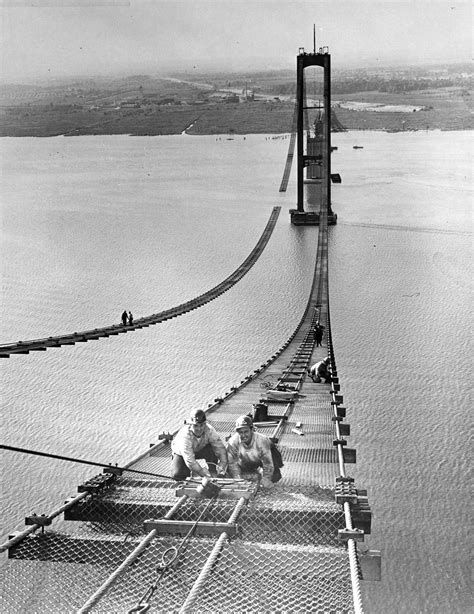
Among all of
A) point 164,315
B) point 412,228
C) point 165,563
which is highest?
point 165,563

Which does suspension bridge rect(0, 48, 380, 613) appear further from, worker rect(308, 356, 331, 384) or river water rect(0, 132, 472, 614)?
worker rect(308, 356, 331, 384)

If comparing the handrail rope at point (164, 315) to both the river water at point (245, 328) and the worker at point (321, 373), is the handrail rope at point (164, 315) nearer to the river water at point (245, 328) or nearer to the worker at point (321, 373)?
the river water at point (245, 328)

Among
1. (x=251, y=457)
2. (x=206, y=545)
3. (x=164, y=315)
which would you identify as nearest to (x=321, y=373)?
(x=164, y=315)

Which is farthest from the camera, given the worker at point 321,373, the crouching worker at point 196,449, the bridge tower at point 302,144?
the bridge tower at point 302,144

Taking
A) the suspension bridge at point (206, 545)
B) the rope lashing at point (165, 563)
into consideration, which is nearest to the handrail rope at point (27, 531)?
the suspension bridge at point (206, 545)

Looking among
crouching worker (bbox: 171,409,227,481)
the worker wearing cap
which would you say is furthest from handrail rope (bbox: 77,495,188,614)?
the worker wearing cap

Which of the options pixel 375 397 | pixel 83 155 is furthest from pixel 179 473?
pixel 83 155

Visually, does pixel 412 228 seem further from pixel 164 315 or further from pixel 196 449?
pixel 196 449
